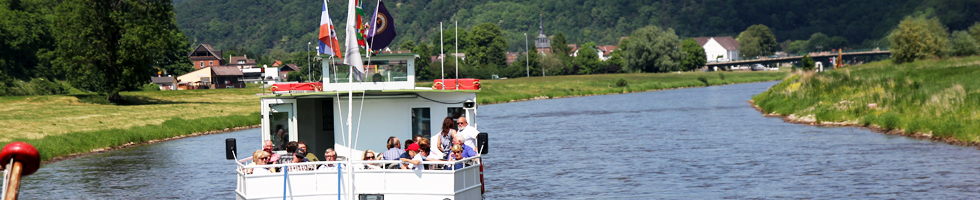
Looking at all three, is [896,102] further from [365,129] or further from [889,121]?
[365,129]

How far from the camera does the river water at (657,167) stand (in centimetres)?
2575

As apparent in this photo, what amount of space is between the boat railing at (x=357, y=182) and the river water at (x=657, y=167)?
8.99 meters

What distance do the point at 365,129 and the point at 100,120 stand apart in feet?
122

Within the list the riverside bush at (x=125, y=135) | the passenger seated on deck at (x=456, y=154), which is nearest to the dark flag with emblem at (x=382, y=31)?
the passenger seated on deck at (x=456, y=154)

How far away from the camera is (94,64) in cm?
6569

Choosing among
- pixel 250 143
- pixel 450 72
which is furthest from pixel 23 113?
pixel 450 72

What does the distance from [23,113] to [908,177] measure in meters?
49.7

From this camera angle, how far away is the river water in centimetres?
2575

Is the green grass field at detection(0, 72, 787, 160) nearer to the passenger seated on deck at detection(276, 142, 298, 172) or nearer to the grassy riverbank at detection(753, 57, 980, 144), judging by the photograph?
the passenger seated on deck at detection(276, 142, 298, 172)

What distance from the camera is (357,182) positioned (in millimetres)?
16516

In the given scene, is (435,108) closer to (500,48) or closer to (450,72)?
(450,72)

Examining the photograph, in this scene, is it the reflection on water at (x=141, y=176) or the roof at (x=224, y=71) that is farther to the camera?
the roof at (x=224, y=71)

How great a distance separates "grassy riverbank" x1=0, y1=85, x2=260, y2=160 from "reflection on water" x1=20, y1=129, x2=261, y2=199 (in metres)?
2.06

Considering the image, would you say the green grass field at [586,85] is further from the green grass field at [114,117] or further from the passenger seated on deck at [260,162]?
the passenger seated on deck at [260,162]
